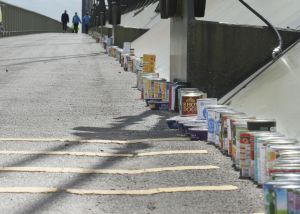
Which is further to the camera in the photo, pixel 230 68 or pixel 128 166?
pixel 230 68

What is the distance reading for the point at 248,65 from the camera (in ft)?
41.7

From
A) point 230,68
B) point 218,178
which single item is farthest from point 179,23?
point 218,178

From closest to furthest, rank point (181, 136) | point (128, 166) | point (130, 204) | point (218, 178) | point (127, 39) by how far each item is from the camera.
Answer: point (130, 204) → point (218, 178) → point (128, 166) → point (181, 136) → point (127, 39)

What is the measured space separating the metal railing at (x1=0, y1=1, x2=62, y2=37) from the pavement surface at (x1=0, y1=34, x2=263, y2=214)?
42.7 meters

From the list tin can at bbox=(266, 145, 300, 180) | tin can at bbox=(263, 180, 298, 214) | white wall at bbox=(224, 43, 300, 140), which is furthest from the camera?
white wall at bbox=(224, 43, 300, 140)

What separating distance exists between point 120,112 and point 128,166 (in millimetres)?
4776

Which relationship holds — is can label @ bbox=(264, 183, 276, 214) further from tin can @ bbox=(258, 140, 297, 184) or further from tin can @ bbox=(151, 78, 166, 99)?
tin can @ bbox=(151, 78, 166, 99)

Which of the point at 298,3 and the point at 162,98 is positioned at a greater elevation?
the point at 298,3

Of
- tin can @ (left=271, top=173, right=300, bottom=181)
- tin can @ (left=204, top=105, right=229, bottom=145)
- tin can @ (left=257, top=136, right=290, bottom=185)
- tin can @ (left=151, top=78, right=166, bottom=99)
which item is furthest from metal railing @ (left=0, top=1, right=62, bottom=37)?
tin can @ (left=271, top=173, right=300, bottom=181)

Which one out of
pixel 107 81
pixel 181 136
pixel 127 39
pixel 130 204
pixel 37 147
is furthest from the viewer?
pixel 127 39

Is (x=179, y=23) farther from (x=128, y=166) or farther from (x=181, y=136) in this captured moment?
Result: (x=128, y=166)

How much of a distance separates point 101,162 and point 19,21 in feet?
208

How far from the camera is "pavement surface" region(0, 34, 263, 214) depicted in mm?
6199

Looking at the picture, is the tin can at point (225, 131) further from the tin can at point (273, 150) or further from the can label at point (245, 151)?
the tin can at point (273, 150)
